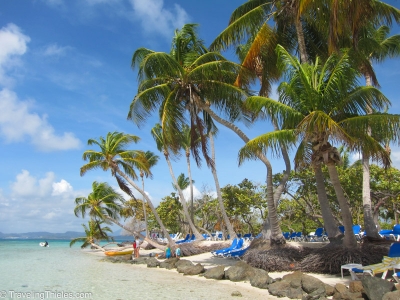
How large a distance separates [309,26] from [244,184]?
1328 cm

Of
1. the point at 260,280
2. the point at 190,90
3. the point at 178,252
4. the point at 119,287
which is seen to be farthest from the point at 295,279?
the point at 178,252

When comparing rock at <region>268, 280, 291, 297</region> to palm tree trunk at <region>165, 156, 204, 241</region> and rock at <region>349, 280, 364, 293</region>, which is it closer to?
rock at <region>349, 280, 364, 293</region>

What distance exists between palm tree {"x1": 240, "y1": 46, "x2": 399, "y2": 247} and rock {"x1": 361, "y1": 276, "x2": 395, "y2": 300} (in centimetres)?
346

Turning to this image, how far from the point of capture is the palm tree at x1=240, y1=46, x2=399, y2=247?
962 centimetres

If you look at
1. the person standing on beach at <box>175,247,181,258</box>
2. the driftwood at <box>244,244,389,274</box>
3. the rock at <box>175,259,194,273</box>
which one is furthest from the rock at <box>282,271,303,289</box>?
the person standing on beach at <box>175,247,181,258</box>

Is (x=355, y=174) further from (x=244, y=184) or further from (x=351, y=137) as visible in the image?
(x=351, y=137)

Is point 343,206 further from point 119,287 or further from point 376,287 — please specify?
point 119,287

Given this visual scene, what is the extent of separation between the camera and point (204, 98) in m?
14.6

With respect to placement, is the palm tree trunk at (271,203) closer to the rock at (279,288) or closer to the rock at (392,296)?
the rock at (279,288)

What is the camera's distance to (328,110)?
33.8 ft

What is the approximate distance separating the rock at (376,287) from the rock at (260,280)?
3214 millimetres

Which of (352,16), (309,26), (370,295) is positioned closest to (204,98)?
(309,26)

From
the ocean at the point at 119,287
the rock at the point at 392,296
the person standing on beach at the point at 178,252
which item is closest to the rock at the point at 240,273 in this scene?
the ocean at the point at 119,287

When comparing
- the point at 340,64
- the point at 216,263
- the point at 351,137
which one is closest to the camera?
the point at 351,137
